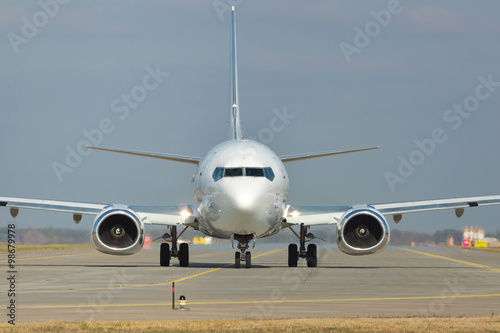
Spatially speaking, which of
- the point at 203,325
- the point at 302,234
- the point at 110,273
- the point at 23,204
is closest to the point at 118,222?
the point at 110,273

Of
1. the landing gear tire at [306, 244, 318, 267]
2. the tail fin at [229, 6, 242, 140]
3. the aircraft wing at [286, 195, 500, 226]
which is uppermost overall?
the tail fin at [229, 6, 242, 140]

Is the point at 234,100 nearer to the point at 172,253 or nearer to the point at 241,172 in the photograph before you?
the point at 172,253

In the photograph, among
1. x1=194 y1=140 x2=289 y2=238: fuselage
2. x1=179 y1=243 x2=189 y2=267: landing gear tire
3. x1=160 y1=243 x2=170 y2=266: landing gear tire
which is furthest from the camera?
x1=179 y1=243 x2=189 y2=267: landing gear tire

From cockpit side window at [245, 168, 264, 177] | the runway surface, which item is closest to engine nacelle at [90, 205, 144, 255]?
the runway surface

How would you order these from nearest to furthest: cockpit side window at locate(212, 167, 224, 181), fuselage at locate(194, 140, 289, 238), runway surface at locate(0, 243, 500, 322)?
runway surface at locate(0, 243, 500, 322) < fuselage at locate(194, 140, 289, 238) < cockpit side window at locate(212, 167, 224, 181)

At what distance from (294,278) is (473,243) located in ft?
244

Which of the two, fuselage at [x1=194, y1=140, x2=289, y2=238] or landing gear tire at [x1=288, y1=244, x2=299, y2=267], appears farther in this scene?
landing gear tire at [x1=288, y1=244, x2=299, y2=267]

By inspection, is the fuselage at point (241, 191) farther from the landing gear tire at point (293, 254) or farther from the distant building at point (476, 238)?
Result: the distant building at point (476, 238)

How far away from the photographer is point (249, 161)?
104ft

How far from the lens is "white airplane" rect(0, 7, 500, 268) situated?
31031 millimetres

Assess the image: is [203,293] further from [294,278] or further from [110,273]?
[110,273]

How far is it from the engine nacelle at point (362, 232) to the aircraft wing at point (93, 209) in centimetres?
618

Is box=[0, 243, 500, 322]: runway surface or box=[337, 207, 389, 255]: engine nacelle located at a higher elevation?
box=[337, 207, 389, 255]: engine nacelle

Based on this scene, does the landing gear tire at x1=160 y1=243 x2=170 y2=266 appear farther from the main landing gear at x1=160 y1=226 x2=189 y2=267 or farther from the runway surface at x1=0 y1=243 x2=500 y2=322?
the runway surface at x1=0 y1=243 x2=500 y2=322
